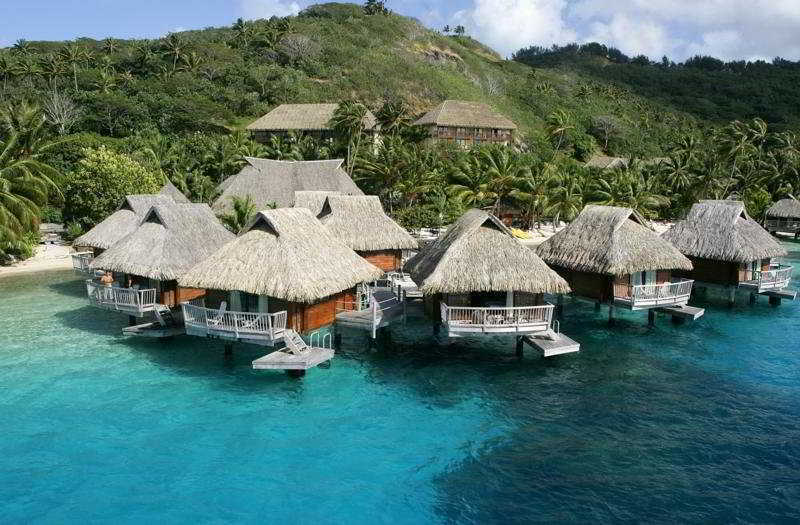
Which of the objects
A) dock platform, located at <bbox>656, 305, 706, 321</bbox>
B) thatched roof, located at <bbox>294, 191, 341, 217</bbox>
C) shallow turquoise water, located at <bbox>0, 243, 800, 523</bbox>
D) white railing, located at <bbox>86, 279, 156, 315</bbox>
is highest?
thatched roof, located at <bbox>294, 191, 341, 217</bbox>

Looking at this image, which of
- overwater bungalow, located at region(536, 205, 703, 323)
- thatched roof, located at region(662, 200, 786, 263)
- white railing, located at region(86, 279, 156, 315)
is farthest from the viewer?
thatched roof, located at region(662, 200, 786, 263)

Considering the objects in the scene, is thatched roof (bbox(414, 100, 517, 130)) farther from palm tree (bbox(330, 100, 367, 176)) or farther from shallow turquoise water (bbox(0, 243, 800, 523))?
shallow turquoise water (bbox(0, 243, 800, 523))

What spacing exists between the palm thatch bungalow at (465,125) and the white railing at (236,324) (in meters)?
49.8

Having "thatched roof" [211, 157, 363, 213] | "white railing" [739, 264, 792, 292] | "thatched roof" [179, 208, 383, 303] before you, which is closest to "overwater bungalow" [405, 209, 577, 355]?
"thatched roof" [179, 208, 383, 303]

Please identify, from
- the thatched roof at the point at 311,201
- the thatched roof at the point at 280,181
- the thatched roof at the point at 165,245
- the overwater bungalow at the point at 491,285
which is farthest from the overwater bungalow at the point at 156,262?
the thatched roof at the point at 280,181

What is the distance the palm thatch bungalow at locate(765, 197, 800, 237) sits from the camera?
54.1m

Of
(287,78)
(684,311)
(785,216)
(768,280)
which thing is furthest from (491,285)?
(287,78)

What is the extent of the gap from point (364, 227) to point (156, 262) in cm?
993

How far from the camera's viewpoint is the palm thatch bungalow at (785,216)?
5406cm

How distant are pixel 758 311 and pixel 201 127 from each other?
56.4 meters

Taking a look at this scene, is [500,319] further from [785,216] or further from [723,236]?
[785,216]

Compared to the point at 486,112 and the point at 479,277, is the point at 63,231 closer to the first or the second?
the point at 479,277

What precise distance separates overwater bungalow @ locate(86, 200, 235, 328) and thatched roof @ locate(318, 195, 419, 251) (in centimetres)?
574

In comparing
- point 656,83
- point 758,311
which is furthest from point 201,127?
point 656,83
